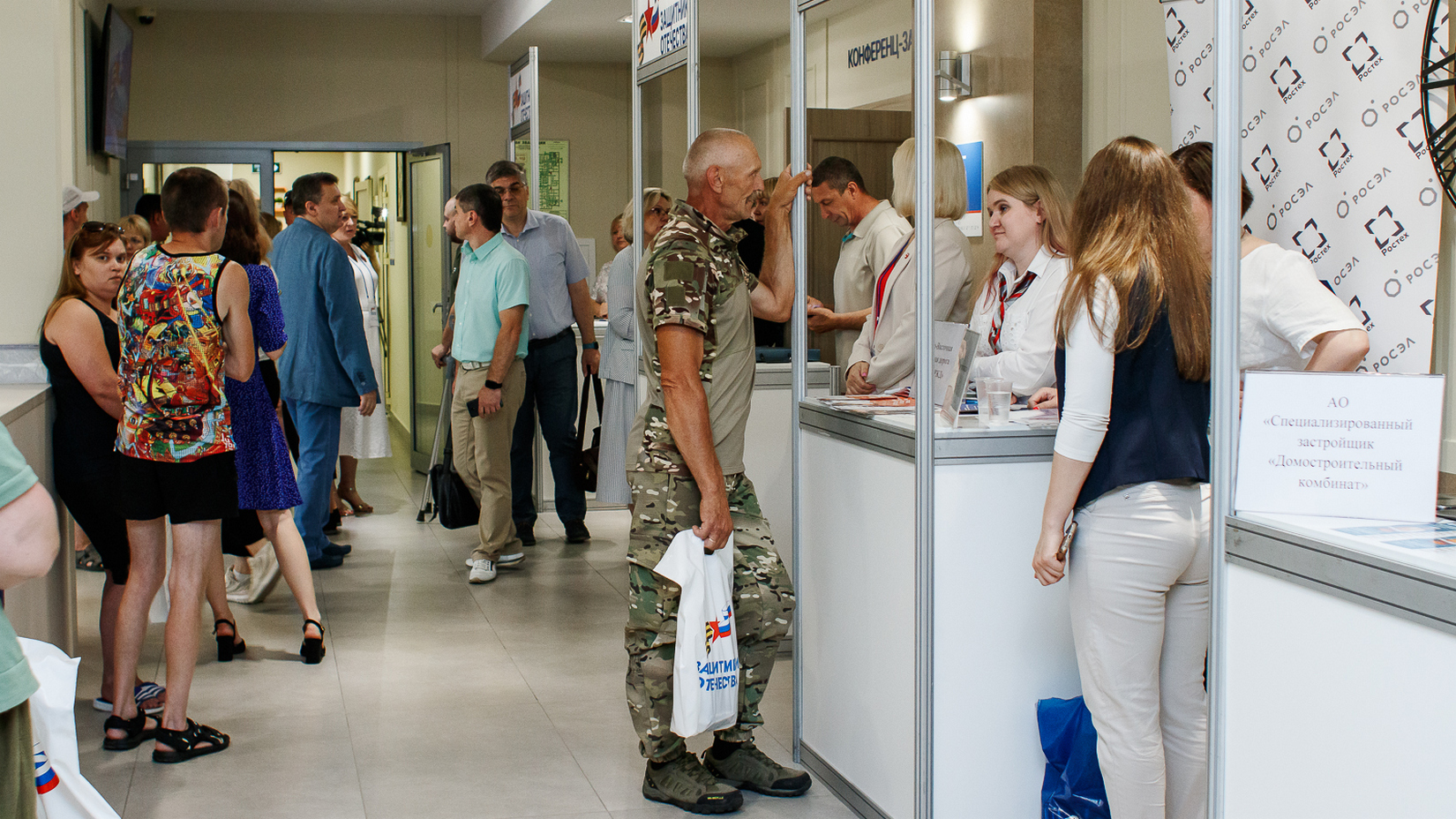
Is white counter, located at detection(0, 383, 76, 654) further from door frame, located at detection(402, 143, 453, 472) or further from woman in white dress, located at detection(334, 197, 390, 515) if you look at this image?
door frame, located at detection(402, 143, 453, 472)

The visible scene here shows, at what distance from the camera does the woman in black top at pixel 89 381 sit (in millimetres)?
3453

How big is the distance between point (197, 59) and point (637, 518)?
880cm

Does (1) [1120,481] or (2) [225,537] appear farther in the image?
(2) [225,537]

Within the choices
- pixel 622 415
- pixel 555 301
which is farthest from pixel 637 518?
pixel 555 301

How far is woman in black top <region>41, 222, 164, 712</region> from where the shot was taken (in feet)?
11.3

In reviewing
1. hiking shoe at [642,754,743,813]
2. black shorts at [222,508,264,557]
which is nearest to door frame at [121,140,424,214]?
black shorts at [222,508,264,557]

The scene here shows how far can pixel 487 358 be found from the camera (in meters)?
5.40

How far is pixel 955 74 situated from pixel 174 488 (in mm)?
4682

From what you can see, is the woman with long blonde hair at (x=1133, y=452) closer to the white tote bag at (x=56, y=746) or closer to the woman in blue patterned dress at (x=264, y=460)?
the white tote bag at (x=56, y=746)

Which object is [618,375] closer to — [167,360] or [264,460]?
[264,460]

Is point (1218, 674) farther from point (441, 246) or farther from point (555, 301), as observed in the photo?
point (441, 246)

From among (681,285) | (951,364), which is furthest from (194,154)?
(951,364)

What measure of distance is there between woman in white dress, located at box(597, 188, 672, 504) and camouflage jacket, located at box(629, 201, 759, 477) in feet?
8.63

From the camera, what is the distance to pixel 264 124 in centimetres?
1031
